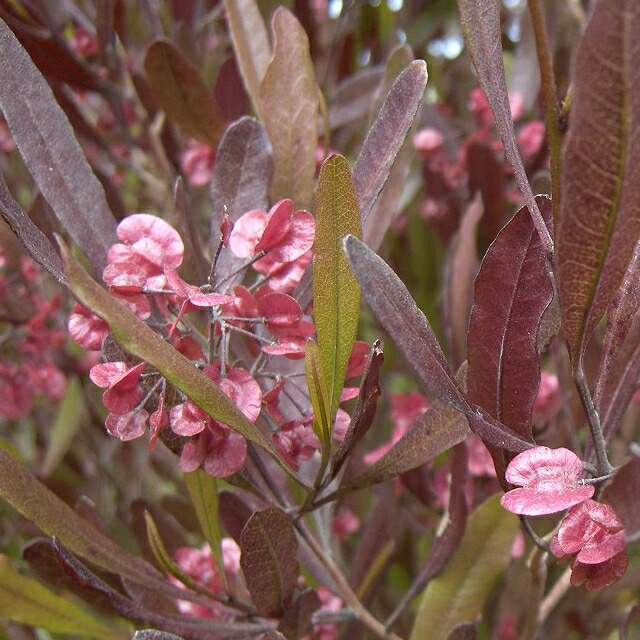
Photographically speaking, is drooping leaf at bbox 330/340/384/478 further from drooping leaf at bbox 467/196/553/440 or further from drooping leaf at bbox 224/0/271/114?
drooping leaf at bbox 224/0/271/114

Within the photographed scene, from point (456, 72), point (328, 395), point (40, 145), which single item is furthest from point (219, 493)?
point (456, 72)

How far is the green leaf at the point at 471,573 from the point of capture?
88 cm

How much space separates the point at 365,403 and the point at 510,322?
123 mm

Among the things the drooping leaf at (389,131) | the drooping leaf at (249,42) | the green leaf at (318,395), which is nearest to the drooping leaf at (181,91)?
the drooping leaf at (249,42)

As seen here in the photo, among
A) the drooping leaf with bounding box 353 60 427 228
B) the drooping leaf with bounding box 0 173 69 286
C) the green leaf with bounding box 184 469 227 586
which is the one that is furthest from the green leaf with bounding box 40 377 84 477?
the drooping leaf with bounding box 353 60 427 228

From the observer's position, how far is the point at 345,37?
1.78m

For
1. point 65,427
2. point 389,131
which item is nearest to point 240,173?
point 389,131

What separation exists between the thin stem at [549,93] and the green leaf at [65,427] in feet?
3.91

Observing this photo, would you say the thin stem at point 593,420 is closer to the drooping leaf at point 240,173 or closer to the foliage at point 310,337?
the foliage at point 310,337

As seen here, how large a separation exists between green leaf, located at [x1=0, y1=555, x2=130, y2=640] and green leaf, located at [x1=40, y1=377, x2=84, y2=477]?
684 mm

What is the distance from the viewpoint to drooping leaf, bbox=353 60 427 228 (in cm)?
64

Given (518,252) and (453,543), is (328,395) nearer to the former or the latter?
(518,252)

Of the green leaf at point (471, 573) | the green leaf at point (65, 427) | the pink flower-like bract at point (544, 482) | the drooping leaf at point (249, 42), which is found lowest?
the green leaf at point (65, 427)

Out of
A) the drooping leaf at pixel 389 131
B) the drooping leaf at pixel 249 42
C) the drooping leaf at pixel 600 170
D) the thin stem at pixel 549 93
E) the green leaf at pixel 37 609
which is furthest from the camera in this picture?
the drooping leaf at pixel 249 42
